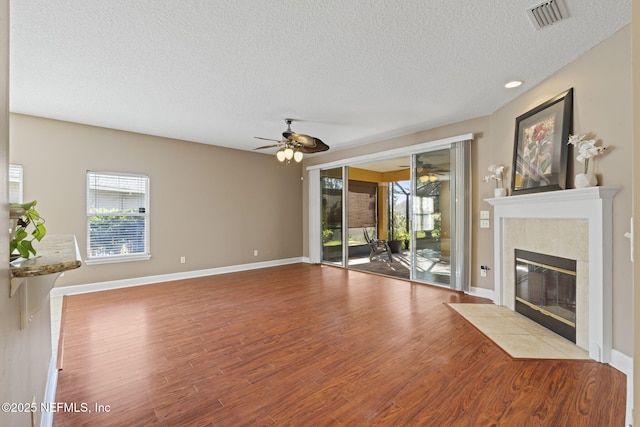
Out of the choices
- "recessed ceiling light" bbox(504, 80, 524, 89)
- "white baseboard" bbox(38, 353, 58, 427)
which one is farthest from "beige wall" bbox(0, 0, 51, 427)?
"recessed ceiling light" bbox(504, 80, 524, 89)

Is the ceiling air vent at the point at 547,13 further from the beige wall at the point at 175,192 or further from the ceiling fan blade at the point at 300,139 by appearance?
the beige wall at the point at 175,192

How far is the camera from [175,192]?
5.61m

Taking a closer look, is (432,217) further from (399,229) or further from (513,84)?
(399,229)

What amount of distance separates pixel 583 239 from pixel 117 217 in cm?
638

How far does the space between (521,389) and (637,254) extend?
2029 mm

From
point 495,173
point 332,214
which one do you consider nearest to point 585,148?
point 495,173

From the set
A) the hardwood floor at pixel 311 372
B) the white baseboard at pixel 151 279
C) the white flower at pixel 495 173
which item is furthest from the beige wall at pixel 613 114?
the white baseboard at pixel 151 279

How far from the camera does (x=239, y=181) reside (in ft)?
21.4

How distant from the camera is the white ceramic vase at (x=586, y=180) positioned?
8.51ft

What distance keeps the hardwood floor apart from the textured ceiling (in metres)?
2.73

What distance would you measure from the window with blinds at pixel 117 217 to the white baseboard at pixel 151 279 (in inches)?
15.1

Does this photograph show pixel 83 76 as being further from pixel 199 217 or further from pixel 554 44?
pixel 554 44

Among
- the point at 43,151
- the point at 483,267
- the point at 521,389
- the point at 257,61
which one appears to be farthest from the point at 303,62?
the point at 43,151

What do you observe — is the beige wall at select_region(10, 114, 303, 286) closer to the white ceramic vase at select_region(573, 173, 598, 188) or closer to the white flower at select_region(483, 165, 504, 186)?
the white flower at select_region(483, 165, 504, 186)
